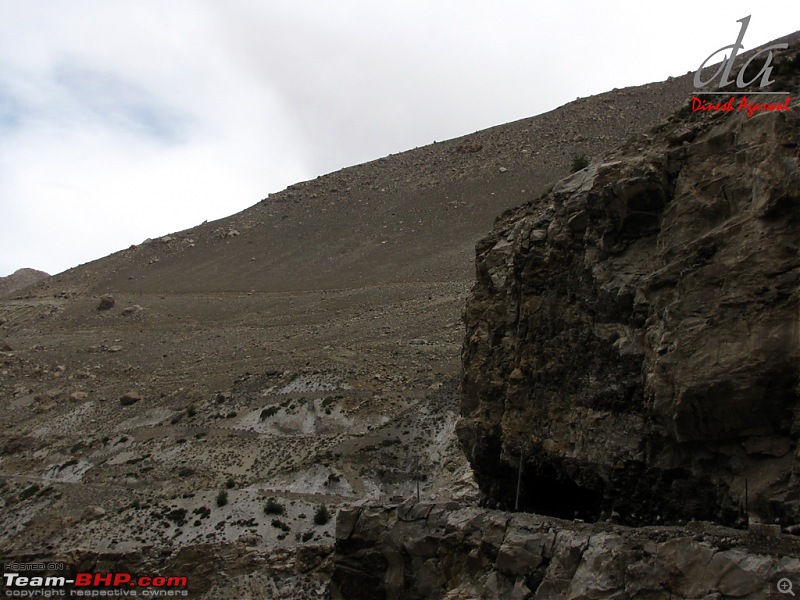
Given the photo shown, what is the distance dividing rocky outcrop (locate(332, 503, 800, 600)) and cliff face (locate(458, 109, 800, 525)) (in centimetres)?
108

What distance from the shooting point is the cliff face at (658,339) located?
11.7m

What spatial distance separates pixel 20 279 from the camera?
469ft

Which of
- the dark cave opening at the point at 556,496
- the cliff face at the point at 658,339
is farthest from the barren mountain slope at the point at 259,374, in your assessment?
the cliff face at the point at 658,339

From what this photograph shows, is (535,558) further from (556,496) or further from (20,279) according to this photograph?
(20,279)

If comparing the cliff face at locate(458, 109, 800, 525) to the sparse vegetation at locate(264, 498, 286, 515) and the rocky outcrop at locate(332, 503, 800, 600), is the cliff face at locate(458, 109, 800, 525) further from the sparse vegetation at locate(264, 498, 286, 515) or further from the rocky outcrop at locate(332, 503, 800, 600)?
the sparse vegetation at locate(264, 498, 286, 515)

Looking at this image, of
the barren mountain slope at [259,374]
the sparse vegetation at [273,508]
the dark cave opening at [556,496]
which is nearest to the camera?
the dark cave opening at [556,496]

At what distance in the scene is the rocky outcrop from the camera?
10609 millimetres

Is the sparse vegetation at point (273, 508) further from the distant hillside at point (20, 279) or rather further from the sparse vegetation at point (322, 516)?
the distant hillside at point (20, 279)

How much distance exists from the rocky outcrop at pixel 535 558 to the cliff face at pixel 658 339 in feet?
3.55

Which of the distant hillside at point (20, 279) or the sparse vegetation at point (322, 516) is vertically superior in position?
the distant hillside at point (20, 279)

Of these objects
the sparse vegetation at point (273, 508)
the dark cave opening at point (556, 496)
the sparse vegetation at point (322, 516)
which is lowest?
the sparse vegetation at point (322, 516)

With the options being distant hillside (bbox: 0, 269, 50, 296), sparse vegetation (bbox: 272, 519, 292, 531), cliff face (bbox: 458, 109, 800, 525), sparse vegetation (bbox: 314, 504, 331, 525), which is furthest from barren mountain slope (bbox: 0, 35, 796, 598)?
distant hillside (bbox: 0, 269, 50, 296)

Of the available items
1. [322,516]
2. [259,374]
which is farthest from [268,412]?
[322,516]

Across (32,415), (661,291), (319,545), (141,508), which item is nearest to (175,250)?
(32,415)
